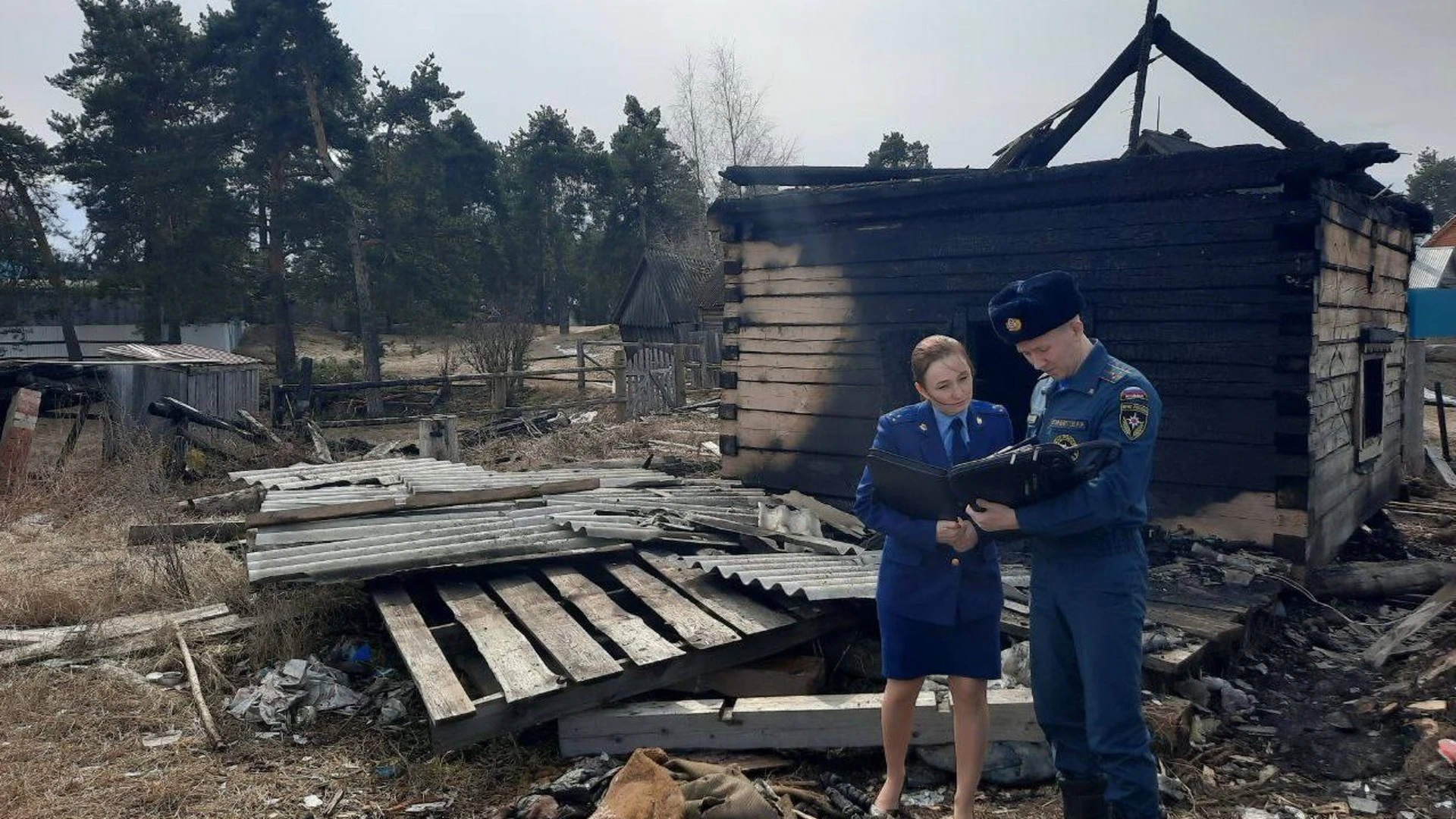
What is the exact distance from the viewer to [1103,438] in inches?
108

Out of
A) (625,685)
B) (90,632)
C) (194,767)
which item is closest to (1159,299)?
(625,685)

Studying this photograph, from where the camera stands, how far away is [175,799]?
3512mm

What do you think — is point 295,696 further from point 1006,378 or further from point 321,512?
point 1006,378

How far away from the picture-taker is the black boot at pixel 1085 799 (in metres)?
2.91

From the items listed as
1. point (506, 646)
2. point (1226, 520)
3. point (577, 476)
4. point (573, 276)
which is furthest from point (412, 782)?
point (573, 276)

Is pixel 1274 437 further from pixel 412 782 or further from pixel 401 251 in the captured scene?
pixel 401 251

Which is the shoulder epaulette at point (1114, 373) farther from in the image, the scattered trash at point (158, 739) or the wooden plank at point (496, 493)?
the wooden plank at point (496, 493)

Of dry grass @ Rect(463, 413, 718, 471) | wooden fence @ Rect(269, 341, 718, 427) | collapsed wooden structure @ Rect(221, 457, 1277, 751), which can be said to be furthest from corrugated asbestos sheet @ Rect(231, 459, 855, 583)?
wooden fence @ Rect(269, 341, 718, 427)

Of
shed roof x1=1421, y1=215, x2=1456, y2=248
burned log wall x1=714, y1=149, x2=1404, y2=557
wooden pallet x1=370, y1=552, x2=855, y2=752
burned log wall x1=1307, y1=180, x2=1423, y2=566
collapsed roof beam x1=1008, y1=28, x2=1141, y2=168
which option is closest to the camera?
wooden pallet x1=370, y1=552, x2=855, y2=752

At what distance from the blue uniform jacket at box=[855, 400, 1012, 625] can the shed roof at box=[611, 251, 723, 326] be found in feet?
83.0

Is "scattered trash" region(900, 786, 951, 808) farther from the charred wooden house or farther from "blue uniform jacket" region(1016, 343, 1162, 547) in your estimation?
the charred wooden house

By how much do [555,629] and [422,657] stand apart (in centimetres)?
66

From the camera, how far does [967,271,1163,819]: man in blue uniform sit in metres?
2.70

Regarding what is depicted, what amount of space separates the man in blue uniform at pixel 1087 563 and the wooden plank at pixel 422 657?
7.72ft
